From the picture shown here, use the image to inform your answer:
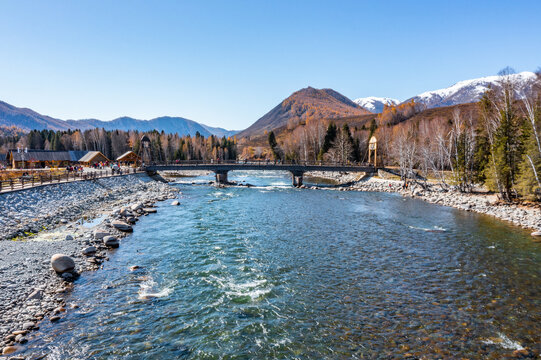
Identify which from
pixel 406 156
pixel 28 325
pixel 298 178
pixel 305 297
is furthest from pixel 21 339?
pixel 406 156

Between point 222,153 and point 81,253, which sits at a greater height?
point 222,153

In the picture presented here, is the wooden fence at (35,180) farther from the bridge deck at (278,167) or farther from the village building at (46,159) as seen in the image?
the village building at (46,159)

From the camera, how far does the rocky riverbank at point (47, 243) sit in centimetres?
1074

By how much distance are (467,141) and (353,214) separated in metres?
23.9

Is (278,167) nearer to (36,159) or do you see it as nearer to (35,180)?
(35,180)

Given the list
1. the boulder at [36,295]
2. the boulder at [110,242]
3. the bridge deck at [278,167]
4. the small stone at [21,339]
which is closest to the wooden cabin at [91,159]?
the bridge deck at [278,167]

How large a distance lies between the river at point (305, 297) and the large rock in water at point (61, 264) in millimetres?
860

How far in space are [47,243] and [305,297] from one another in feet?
56.8

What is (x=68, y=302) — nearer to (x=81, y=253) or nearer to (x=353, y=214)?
(x=81, y=253)

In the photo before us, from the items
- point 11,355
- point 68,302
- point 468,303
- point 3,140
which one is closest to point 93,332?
point 11,355

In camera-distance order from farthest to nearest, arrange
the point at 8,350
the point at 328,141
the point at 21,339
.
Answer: the point at 328,141, the point at 21,339, the point at 8,350

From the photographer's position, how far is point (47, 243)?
18203mm

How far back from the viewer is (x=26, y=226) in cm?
2148

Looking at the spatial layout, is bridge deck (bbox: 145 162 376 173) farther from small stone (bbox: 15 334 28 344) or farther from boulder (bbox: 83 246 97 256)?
small stone (bbox: 15 334 28 344)
